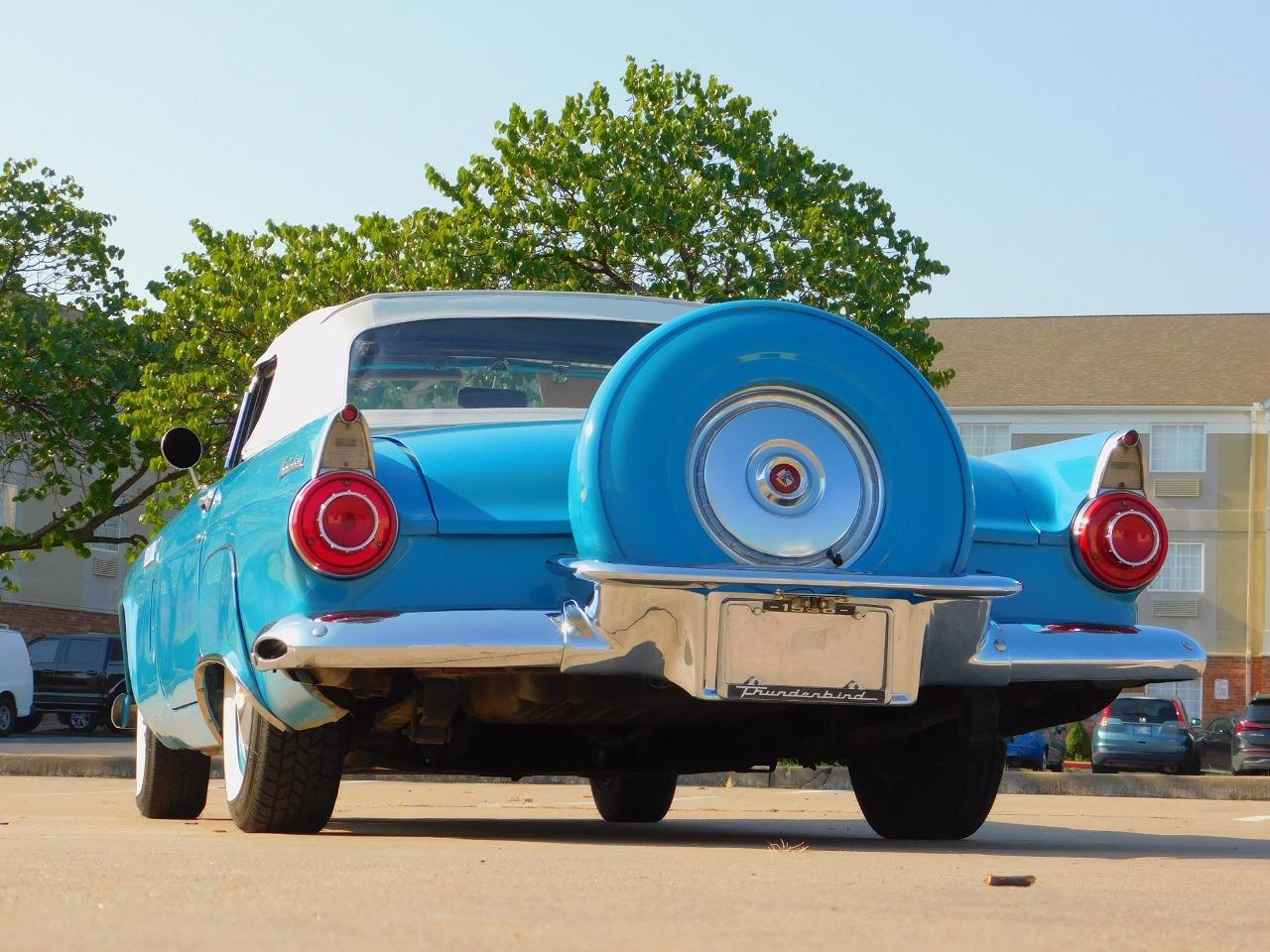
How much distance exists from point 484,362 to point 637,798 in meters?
3.05

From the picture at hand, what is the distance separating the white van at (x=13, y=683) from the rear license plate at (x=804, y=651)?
2708 cm

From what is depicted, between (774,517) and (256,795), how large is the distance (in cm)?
175

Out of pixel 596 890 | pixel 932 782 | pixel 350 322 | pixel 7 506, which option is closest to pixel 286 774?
pixel 350 322

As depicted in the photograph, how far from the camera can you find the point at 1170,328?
5691cm

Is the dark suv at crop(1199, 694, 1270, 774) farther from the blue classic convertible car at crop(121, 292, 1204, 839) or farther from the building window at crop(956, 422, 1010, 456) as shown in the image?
the blue classic convertible car at crop(121, 292, 1204, 839)

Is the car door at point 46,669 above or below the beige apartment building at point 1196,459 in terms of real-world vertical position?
below

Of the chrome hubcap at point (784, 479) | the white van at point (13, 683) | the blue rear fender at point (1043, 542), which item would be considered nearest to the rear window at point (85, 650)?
the white van at point (13, 683)

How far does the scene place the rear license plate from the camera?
506 centimetres

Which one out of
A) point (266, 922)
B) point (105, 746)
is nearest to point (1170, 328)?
point (105, 746)

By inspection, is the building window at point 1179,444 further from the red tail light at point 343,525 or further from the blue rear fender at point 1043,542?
the red tail light at point 343,525

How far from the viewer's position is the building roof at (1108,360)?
52594 millimetres

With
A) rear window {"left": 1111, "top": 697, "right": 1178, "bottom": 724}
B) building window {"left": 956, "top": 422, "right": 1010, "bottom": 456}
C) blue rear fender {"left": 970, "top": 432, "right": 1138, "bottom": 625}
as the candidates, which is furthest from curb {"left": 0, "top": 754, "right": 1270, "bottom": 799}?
building window {"left": 956, "top": 422, "right": 1010, "bottom": 456}

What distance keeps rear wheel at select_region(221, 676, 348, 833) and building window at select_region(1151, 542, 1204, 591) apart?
160ft

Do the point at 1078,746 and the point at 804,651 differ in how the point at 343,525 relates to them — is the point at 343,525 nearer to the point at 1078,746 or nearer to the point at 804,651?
the point at 804,651
